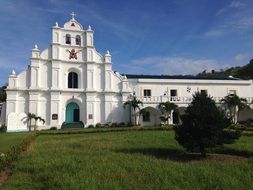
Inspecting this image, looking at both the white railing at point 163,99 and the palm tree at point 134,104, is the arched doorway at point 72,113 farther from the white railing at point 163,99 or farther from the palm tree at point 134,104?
the white railing at point 163,99

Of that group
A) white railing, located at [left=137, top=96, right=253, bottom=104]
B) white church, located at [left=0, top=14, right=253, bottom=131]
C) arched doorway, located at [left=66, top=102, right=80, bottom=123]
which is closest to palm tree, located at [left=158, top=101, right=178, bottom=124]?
white church, located at [left=0, top=14, right=253, bottom=131]

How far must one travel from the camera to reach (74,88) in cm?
4041

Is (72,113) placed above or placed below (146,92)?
below

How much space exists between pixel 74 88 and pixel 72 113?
3325 millimetres

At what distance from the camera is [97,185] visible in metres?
7.64

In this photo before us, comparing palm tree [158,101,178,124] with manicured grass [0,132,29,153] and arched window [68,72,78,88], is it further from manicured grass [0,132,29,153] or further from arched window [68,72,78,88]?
manicured grass [0,132,29,153]

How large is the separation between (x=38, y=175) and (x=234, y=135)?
7845 millimetres

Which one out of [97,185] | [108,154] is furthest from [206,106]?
[97,185]

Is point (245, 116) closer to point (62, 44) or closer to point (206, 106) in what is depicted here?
point (62, 44)

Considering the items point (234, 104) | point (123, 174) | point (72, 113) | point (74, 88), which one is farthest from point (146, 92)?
point (123, 174)

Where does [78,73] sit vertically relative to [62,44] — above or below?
below

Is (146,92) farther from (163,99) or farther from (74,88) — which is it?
(74,88)

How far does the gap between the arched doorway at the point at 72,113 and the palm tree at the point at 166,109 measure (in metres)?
11.0

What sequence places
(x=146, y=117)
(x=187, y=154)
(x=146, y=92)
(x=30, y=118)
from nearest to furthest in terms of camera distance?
(x=187, y=154), (x=30, y=118), (x=146, y=117), (x=146, y=92)
